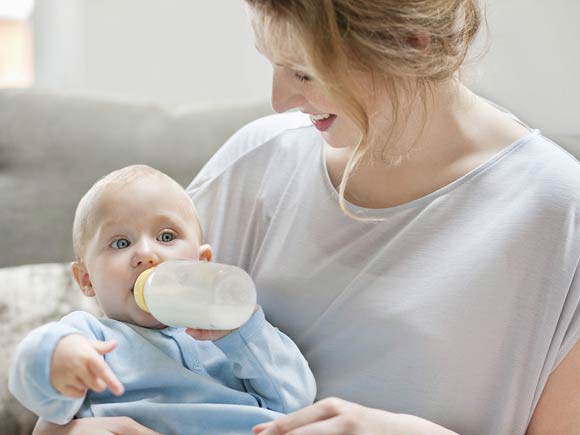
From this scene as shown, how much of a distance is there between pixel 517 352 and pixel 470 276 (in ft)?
0.40

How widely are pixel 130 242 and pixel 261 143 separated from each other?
13.4 inches

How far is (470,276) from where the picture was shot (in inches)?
50.8

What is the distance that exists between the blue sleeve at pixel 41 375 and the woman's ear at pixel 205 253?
25cm

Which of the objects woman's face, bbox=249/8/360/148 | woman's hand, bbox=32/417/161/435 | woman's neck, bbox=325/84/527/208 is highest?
woman's face, bbox=249/8/360/148

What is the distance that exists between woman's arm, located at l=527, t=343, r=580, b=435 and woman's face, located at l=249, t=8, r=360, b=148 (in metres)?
0.43

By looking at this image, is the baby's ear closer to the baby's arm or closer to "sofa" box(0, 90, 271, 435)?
the baby's arm

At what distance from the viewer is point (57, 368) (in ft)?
3.67

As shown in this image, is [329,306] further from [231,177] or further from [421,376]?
[231,177]

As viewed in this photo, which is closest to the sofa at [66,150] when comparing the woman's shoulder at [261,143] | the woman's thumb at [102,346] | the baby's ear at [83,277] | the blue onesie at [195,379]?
the woman's shoulder at [261,143]

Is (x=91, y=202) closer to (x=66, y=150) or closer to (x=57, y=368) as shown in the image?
(x=57, y=368)

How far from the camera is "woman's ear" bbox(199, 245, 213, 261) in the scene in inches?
55.7

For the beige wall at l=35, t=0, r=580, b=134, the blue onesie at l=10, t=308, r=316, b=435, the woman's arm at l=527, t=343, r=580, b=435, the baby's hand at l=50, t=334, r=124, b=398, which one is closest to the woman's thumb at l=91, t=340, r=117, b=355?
the baby's hand at l=50, t=334, r=124, b=398

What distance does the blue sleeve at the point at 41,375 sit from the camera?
3.70 ft

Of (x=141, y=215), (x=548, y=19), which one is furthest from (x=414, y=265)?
(x=548, y=19)
